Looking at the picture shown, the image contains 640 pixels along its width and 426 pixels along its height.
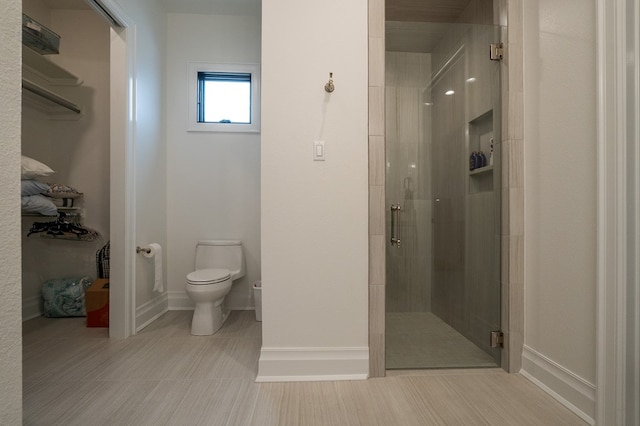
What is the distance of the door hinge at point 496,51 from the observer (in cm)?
175

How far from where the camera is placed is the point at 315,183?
1.68 metres

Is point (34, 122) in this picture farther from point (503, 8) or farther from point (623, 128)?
point (623, 128)

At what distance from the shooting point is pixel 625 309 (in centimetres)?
118

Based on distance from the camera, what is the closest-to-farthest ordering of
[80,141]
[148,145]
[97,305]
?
[97,305] < [148,145] < [80,141]

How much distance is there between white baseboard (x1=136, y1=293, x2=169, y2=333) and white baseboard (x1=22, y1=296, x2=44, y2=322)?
3.53 feet

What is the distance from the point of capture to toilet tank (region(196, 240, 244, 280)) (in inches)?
108

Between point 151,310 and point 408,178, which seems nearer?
point 408,178

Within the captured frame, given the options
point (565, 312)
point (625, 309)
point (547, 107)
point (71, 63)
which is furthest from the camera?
point (71, 63)

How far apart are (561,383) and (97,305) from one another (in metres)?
3.20

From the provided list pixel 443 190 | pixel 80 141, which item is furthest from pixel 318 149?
pixel 80 141

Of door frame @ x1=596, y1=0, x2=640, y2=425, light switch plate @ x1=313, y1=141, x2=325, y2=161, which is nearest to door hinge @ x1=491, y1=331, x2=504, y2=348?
door frame @ x1=596, y1=0, x2=640, y2=425

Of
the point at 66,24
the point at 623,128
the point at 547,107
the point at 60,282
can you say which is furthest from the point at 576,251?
the point at 66,24

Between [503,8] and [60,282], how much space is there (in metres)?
4.06

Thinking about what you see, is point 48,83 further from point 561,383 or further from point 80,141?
point 561,383
